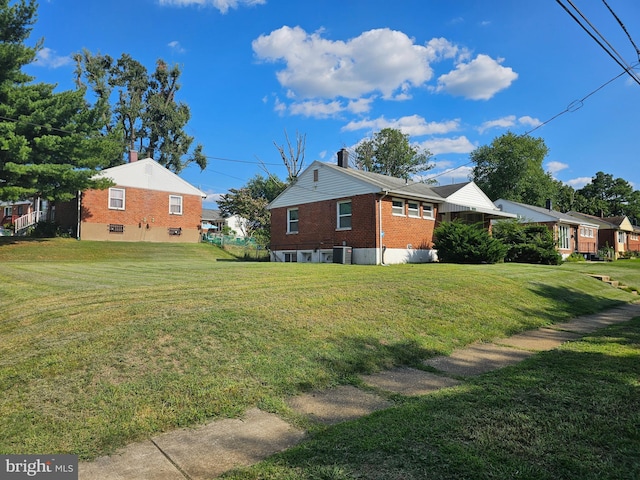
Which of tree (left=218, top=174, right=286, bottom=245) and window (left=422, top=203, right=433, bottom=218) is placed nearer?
window (left=422, top=203, right=433, bottom=218)

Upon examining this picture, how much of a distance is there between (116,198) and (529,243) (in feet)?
83.2

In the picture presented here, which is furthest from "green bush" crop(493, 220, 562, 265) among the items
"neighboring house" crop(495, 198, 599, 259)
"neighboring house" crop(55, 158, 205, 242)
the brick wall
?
"neighboring house" crop(55, 158, 205, 242)

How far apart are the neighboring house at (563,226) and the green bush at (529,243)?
1103 centimetres

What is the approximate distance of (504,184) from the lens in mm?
52688

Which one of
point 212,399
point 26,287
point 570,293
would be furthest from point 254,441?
point 570,293

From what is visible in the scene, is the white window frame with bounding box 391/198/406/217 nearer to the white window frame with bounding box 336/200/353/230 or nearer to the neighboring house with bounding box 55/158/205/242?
the white window frame with bounding box 336/200/353/230

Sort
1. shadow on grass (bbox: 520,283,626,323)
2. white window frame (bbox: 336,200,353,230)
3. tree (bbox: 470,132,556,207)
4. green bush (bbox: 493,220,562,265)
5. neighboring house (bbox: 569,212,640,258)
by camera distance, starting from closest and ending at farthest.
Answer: shadow on grass (bbox: 520,283,626,323) → white window frame (bbox: 336,200,353,230) → green bush (bbox: 493,220,562,265) → neighboring house (bbox: 569,212,640,258) → tree (bbox: 470,132,556,207)

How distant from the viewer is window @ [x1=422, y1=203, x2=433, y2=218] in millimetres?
22134

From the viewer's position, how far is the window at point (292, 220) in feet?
79.0

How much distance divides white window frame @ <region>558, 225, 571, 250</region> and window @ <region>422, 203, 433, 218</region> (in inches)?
807

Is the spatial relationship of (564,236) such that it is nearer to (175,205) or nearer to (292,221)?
(292,221)

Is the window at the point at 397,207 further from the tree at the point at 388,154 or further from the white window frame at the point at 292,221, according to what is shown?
the tree at the point at 388,154

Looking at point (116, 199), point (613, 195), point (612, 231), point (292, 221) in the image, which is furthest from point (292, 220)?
point (613, 195)

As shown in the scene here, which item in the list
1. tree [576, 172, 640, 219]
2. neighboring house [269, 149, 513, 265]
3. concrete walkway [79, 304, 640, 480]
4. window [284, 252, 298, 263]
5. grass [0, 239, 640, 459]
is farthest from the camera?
tree [576, 172, 640, 219]
